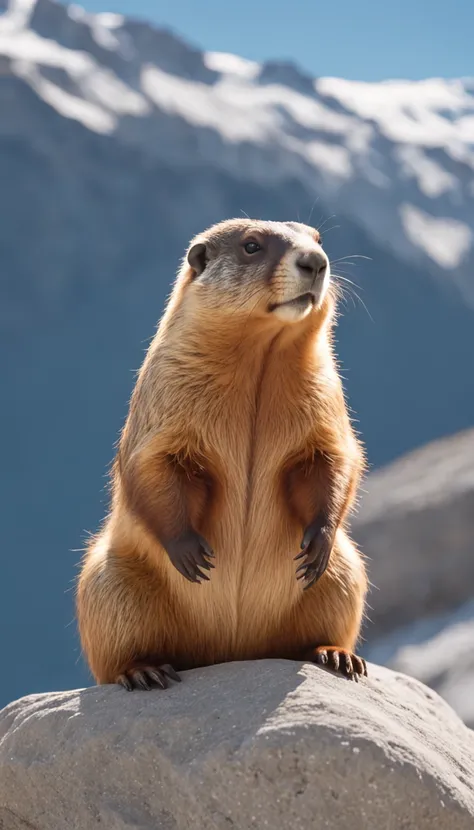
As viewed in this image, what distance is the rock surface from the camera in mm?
3967

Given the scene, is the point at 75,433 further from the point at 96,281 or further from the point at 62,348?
the point at 96,281

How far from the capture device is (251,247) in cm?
491

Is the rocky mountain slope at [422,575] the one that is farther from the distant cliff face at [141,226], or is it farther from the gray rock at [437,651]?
the distant cliff face at [141,226]

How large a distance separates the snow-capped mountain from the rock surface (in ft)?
79.4

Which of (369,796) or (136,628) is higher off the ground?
(136,628)

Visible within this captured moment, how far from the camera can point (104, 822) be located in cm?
434

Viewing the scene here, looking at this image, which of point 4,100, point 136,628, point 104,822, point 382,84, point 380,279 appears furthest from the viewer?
point 382,84

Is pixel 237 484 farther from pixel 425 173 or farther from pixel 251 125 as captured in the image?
pixel 425 173

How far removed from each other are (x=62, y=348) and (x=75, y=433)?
2.36 meters

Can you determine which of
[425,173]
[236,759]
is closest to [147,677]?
[236,759]

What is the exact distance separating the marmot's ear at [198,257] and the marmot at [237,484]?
0.7 inches

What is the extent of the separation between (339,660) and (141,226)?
2440 centimetres

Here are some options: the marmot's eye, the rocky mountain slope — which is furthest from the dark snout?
the rocky mountain slope

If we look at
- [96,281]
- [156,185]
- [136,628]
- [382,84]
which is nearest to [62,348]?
[96,281]
